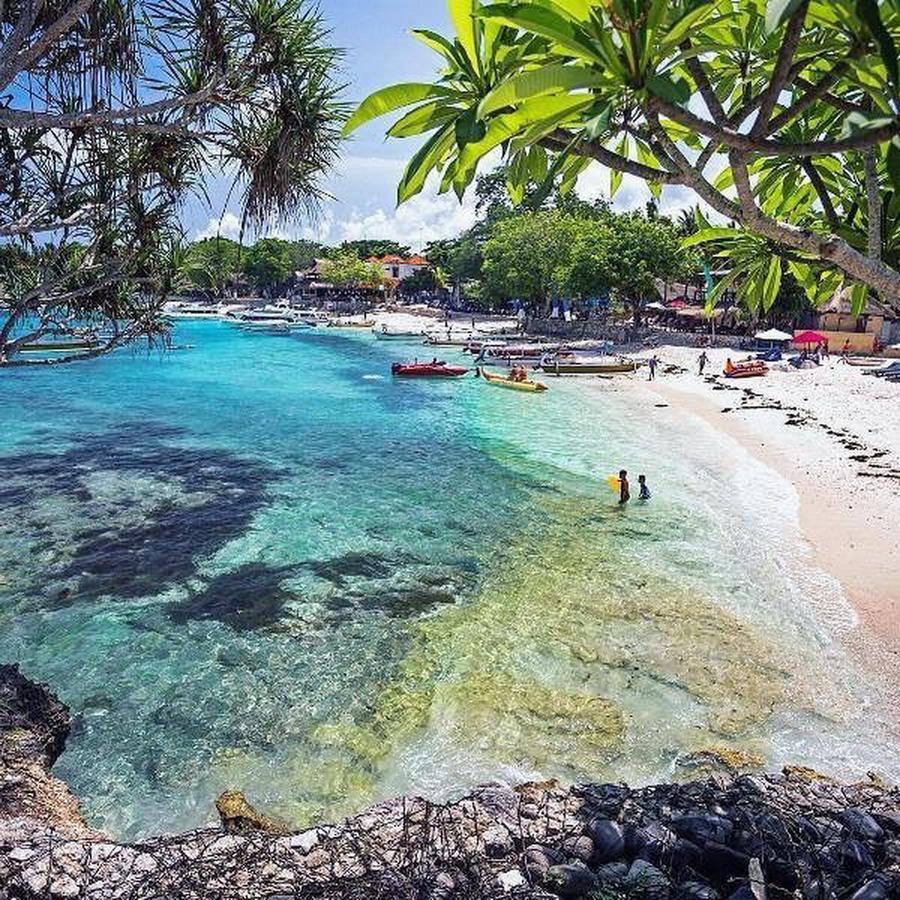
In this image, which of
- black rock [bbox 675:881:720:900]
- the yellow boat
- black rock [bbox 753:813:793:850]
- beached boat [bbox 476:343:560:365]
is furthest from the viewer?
beached boat [bbox 476:343:560:365]

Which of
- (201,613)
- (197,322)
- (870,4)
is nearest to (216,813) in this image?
(201,613)

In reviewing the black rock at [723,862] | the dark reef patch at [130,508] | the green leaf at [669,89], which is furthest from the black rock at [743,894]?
the dark reef patch at [130,508]

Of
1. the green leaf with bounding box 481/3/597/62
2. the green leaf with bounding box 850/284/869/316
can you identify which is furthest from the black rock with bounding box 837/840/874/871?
the green leaf with bounding box 481/3/597/62

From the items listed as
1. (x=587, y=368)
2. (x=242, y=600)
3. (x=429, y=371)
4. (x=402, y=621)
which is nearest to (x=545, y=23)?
(x=402, y=621)

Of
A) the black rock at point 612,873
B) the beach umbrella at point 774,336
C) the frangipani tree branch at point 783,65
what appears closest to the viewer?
the frangipani tree branch at point 783,65

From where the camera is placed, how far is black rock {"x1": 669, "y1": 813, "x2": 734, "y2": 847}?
14.4ft

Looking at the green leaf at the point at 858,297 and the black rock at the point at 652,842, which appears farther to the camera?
the green leaf at the point at 858,297

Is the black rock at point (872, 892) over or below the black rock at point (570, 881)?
over

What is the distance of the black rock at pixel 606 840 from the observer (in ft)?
14.4

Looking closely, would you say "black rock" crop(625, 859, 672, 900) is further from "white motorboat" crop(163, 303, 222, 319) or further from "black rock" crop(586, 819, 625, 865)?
"white motorboat" crop(163, 303, 222, 319)

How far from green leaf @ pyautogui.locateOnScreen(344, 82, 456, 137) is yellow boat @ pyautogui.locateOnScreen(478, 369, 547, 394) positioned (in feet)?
104

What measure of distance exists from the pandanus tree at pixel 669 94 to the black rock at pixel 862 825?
3.65 metres

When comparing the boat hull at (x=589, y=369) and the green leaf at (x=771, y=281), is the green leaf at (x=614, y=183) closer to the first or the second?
the green leaf at (x=771, y=281)

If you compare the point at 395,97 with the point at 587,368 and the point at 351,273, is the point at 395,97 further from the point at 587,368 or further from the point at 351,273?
the point at 351,273
